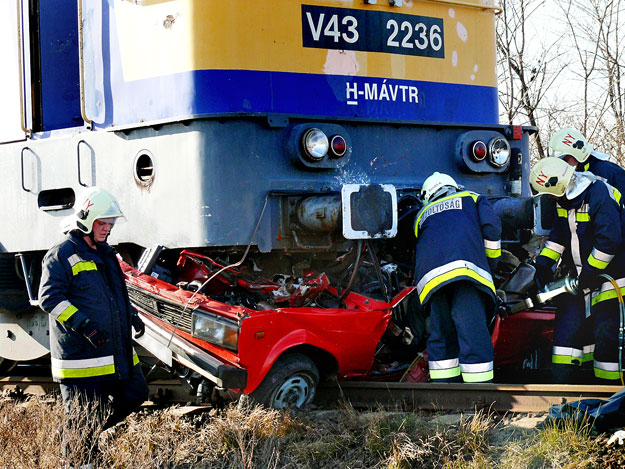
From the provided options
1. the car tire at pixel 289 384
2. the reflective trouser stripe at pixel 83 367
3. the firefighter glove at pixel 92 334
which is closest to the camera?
the firefighter glove at pixel 92 334

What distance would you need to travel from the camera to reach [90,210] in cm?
474

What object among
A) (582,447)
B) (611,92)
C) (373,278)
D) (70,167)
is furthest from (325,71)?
(611,92)

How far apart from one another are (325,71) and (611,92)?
996 cm

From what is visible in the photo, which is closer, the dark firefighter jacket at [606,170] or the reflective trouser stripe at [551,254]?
the reflective trouser stripe at [551,254]

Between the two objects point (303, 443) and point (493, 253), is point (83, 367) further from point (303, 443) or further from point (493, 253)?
point (493, 253)

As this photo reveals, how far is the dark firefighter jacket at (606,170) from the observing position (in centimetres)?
596

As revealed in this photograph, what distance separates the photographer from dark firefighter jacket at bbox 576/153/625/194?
19.6 ft

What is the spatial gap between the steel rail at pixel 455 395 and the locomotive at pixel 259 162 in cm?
17

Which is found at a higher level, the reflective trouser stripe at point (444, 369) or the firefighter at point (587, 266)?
the firefighter at point (587, 266)

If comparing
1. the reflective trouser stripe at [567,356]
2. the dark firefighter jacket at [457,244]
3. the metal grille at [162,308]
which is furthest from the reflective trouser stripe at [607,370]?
the metal grille at [162,308]

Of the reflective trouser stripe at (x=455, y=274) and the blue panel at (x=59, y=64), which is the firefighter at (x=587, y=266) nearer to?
the reflective trouser stripe at (x=455, y=274)

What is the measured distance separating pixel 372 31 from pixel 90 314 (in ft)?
8.92

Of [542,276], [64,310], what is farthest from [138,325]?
[542,276]

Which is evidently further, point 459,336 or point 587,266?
point 587,266
